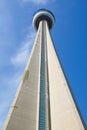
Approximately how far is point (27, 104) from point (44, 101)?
61.1 inches

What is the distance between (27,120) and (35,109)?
215 centimetres

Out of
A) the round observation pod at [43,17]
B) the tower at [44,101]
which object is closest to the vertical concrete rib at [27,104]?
the tower at [44,101]

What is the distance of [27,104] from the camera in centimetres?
2345

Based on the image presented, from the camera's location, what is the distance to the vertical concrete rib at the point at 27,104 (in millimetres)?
20377

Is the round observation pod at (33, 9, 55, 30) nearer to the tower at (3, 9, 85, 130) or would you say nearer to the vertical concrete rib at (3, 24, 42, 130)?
the tower at (3, 9, 85, 130)

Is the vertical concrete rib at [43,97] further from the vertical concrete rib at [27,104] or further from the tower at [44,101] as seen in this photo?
the vertical concrete rib at [27,104]

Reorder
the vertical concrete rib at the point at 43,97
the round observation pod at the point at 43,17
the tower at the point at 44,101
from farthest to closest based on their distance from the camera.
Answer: the round observation pod at the point at 43,17
the vertical concrete rib at the point at 43,97
the tower at the point at 44,101

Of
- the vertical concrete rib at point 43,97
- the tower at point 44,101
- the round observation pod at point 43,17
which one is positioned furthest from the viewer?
the round observation pod at point 43,17

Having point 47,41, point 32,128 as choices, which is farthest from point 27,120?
point 47,41

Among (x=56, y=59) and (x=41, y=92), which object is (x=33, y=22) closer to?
(x=56, y=59)

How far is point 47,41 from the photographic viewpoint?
3834 centimetres

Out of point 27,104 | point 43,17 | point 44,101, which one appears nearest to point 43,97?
point 44,101

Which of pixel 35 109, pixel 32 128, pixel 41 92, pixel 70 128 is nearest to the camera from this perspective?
pixel 70 128

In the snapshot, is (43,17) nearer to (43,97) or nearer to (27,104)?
(43,97)
